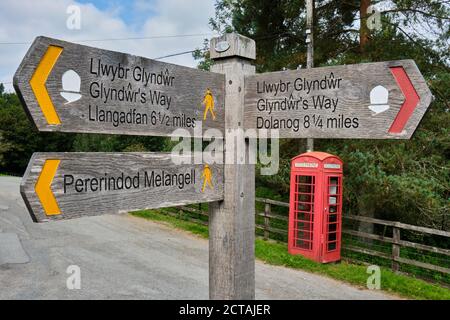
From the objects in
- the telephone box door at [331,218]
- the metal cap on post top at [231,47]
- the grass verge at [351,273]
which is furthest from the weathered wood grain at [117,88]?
the telephone box door at [331,218]

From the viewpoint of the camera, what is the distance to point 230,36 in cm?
209

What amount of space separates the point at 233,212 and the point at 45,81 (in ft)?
3.44

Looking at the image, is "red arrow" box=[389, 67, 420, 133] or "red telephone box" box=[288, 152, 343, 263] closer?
"red arrow" box=[389, 67, 420, 133]

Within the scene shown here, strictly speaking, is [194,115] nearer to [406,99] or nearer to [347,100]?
[347,100]

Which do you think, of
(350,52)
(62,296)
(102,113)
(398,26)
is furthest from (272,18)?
(102,113)

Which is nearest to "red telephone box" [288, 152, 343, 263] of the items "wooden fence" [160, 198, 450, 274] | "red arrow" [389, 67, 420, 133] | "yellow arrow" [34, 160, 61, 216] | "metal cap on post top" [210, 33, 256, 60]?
"wooden fence" [160, 198, 450, 274]

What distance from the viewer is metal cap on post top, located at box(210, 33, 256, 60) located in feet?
6.81

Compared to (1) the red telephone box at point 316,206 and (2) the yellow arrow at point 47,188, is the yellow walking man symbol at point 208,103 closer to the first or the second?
(2) the yellow arrow at point 47,188

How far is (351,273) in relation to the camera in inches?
299

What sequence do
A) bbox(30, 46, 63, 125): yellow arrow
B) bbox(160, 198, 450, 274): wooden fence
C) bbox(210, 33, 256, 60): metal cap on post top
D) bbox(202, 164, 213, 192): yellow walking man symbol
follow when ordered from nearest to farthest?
bbox(30, 46, 63, 125): yellow arrow → bbox(202, 164, 213, 192): yellow walking man symbol → bbox(210, 33, 256, 60): metal cap on post top → bbox(160, 198, 450, 274): wooden fence

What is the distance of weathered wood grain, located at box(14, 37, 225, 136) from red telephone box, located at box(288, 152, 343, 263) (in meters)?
6.41

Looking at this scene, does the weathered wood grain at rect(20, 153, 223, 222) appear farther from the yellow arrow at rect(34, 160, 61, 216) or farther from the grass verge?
the grass verge

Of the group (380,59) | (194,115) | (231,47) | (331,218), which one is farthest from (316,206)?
(194,115)
